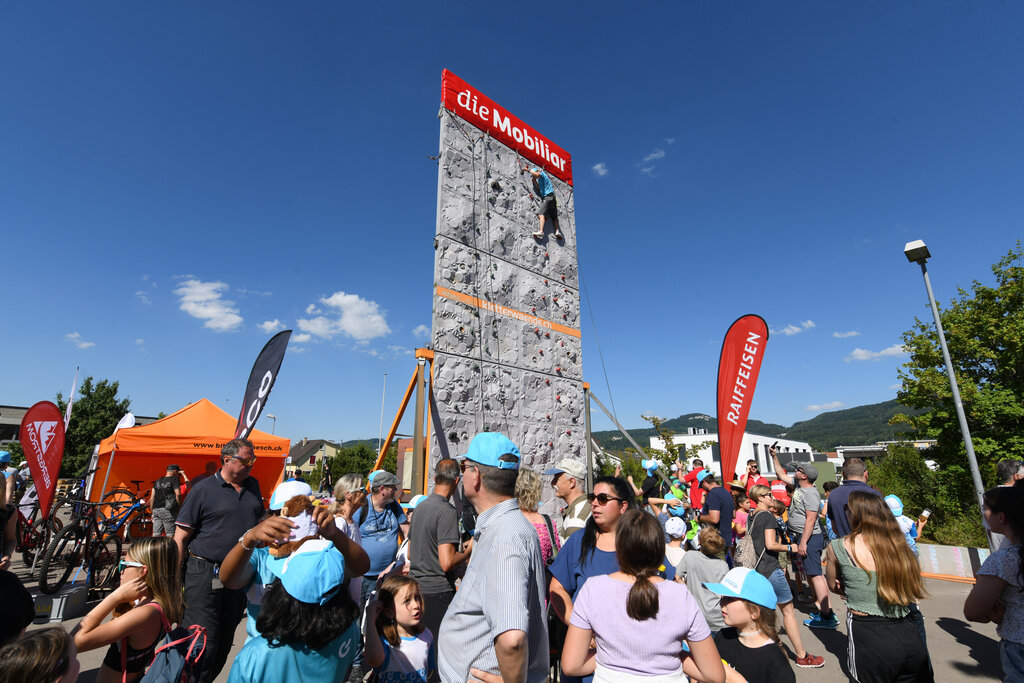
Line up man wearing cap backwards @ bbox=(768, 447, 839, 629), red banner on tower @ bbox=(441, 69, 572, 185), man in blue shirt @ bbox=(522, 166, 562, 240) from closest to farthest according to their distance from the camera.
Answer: man wearing cap backwards @ bbox=(768, 447, 839, 629) < red banner on tower @ bbox=(441, 69, 572, 185) < man in blue shirt @ bbox=(522, 166, 562, 240)

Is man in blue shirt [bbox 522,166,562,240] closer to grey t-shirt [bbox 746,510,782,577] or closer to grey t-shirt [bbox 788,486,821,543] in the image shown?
grey t-shirt [bbox 788,486,821,543]

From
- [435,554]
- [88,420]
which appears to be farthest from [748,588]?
[88,420]

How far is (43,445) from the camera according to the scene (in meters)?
6.69

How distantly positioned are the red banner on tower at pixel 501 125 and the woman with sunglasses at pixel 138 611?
787 cm

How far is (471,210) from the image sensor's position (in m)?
8.41

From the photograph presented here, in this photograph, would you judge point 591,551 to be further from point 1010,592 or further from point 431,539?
point 1010,592

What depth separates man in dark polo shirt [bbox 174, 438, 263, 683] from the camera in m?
→ 3.20

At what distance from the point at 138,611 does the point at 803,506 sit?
6.89 meters

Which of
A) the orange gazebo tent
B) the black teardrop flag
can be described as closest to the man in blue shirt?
the black teardrop flag

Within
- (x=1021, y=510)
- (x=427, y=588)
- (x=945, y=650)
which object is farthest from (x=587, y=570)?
(x=945, y=650)

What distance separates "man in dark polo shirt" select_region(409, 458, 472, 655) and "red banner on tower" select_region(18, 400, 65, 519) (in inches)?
249

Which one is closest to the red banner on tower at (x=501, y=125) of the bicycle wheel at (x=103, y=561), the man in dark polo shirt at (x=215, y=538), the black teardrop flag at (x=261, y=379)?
the black teardrop flag at (x=261, y=379)

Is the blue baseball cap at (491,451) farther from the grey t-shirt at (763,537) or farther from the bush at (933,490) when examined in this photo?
the bush at (933,490)

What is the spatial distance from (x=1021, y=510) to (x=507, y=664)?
8.79 ft
